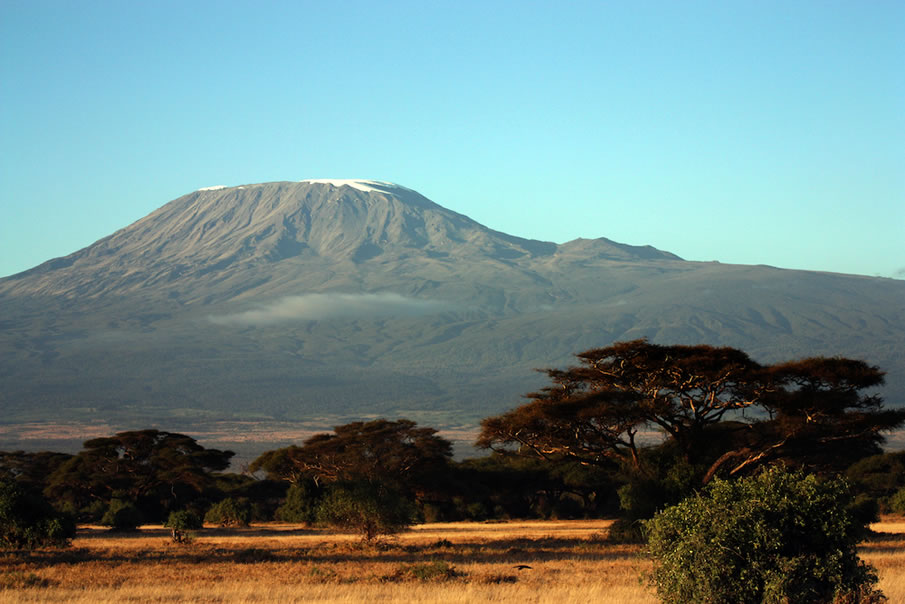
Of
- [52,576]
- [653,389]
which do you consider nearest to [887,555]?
[653,389]

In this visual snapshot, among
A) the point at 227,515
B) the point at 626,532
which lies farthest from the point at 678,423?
the point at 227,515

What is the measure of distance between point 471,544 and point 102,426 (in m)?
165

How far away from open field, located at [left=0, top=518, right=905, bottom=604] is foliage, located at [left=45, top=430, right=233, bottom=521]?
1719 centimetres

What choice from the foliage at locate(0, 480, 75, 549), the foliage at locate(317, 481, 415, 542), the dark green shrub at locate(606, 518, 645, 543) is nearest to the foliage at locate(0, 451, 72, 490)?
the foliage at locate(0, 480, 75, 549)

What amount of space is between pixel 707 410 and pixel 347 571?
14.6 metres

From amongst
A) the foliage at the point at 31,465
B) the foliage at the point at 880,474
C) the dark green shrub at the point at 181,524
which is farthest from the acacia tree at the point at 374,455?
the foliage at the point at 880,474

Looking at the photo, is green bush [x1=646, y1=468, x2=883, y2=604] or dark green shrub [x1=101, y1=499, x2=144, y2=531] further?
dark green shrub [x1=101, y1=499, x2=144, y2=531]

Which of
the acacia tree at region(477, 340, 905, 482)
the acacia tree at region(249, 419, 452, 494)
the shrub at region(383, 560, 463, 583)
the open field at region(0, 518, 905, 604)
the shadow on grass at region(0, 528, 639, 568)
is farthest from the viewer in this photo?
the acacia tree at region(249, 419, 452, 494)

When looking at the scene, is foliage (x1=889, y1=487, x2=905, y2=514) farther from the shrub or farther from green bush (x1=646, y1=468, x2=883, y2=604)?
green bush (x1=646, y1=468, x2=883, y2=604)

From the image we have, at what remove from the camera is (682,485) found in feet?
105

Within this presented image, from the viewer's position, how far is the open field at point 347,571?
18344 mm

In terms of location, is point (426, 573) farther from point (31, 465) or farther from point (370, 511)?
point (31, 465)

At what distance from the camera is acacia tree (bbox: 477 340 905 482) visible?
3278 cm

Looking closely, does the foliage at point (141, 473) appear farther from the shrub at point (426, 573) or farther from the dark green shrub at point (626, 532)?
the shrub at point (426, 573)
